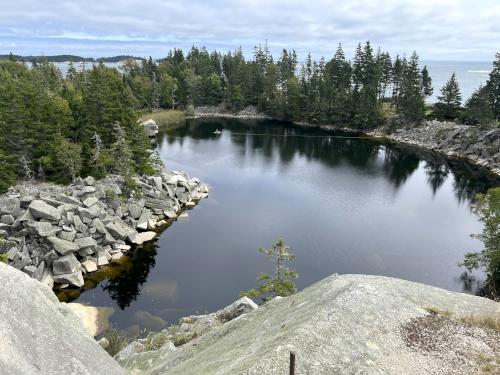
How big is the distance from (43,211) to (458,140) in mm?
84405

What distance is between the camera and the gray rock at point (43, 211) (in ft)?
126

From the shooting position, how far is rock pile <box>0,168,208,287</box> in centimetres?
3625

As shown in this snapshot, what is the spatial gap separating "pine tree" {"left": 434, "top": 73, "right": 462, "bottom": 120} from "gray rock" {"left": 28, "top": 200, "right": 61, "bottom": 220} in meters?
92.2

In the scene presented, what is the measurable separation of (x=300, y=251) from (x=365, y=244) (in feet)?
25.1

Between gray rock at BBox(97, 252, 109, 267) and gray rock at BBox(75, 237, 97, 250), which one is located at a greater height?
gray rock at BBox(75, 237, 97, 250)

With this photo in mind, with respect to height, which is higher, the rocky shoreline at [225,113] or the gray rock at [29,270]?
the rocky shoreline at [225,113]

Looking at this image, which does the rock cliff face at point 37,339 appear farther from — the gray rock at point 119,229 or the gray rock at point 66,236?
the gray rock at point 119,229

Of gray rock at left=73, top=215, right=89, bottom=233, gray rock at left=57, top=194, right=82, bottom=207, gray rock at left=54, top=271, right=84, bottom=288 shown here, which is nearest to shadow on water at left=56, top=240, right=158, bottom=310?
gray rock at left=54, top=271, right=84, bottom=288

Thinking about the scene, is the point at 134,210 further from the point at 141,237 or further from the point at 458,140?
the point at 458,140

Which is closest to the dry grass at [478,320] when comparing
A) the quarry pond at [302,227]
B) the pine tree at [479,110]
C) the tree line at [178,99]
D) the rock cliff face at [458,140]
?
the quarry pond at [302,227]

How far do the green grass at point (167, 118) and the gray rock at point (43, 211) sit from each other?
82011 mm

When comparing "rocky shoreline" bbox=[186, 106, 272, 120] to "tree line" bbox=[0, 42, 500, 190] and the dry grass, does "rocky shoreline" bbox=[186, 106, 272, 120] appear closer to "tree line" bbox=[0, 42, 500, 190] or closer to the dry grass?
"tree line" bbox=[0, 42, 500, 190]

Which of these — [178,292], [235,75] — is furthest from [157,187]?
[235,75]

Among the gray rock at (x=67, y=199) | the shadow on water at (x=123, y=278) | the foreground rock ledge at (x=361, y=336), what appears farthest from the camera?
the gray rock at (x=67, y=199)
